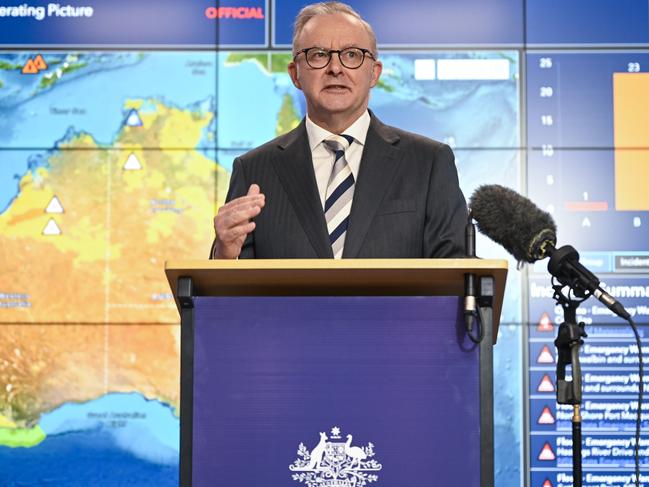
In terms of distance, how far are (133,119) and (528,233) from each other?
2837 millimetres

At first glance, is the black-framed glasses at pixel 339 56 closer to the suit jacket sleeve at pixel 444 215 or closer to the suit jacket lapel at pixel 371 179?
the suit jacket lapel at pixel 371 179

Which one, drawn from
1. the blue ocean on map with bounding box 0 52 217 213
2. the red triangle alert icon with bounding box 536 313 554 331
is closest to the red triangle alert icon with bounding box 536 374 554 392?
the red triangle alert icon with bounding box 536 313 554 331

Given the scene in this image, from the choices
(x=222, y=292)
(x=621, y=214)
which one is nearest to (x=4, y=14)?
(x=621, y=214)

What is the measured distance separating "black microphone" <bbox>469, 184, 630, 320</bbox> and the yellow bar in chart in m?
2.53

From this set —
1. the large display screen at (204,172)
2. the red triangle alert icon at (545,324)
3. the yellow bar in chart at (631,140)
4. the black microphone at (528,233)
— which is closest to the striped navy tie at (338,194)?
the black microphone at (528,233)

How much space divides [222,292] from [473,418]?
472 millimetres

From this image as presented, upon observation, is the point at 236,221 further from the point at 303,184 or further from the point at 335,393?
the point at 303,184

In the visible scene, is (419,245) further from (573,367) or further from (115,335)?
(115,335)

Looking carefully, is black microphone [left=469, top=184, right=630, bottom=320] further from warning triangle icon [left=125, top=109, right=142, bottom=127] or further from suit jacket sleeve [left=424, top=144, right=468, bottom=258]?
warning triangle icon [left=125, top=109, right=142, bottom=127]

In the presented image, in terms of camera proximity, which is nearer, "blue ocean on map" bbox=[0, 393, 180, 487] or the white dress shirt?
the white dress shirt

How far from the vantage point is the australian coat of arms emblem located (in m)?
1.66

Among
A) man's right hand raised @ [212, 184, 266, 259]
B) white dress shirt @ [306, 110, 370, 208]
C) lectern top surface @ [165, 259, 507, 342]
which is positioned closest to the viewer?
lectern top surface @ [165, 259, 507, 342]

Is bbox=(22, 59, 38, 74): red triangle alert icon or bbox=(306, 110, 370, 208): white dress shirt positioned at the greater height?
bbox=(22, 59, 38, 74): red triangle alert icon

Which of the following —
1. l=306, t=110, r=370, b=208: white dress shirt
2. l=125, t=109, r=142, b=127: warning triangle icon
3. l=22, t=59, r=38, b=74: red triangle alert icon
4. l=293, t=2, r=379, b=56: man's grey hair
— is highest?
l=22, t=59, r=38, b=74: red triangle alert icon
